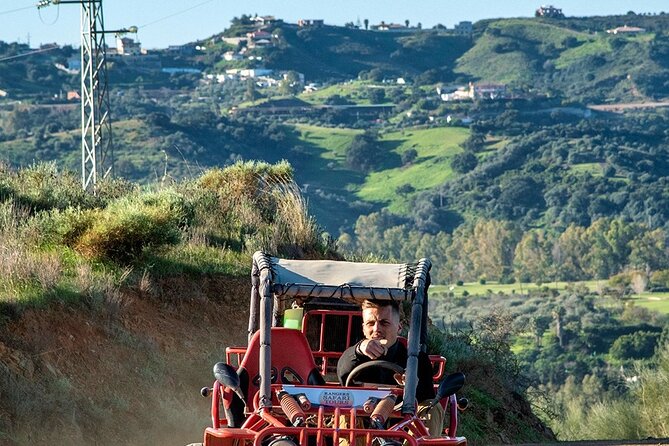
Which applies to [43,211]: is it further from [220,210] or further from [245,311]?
[220,210]

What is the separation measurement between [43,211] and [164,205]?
1.79 metres

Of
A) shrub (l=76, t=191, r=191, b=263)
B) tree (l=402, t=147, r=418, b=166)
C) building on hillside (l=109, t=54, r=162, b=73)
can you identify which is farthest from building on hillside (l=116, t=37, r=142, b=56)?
shrub (l=76, t=191, r=191, b=263)

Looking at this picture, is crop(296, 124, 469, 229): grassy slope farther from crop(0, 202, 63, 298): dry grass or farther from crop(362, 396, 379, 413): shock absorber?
crop(362, 396, 379, 413): shock absorber

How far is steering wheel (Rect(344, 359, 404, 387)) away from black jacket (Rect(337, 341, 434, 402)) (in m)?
0.04

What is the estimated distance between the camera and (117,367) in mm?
12195

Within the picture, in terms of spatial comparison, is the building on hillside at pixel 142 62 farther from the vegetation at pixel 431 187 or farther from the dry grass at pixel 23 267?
the dry grass at pixel 23 267

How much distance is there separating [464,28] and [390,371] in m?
179

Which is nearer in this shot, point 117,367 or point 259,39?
point 117,367

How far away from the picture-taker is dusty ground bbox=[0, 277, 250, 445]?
10.7 metres

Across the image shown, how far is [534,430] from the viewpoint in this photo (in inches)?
634

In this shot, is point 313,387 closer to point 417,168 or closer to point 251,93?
point 417,168

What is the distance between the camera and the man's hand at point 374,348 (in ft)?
28.4

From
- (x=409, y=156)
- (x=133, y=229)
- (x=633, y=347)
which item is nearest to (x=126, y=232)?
(x=133, y=229)

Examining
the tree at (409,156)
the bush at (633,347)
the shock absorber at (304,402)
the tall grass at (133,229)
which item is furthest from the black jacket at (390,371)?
the tree at (409,156)
